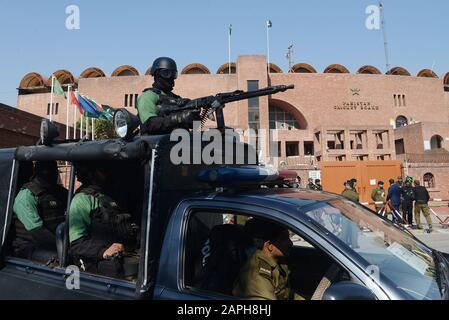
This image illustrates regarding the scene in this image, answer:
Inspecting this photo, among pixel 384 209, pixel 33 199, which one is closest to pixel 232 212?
pixel 33 199

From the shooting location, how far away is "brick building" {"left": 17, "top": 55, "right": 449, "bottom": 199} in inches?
1658

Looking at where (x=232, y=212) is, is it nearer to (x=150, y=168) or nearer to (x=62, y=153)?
(x=150, y=168)

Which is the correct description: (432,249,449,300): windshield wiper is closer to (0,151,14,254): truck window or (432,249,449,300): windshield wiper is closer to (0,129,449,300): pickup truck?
(0,129,449,300): pickup truck

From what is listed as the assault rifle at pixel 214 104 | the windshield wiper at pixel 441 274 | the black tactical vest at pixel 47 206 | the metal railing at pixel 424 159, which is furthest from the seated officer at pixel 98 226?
the metal railing at pixel 424 159

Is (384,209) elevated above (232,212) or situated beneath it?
situated beneath

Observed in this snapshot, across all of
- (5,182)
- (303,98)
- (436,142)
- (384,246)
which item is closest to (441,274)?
(384,246)

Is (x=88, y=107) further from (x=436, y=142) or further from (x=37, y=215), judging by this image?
(x=436, y=142)

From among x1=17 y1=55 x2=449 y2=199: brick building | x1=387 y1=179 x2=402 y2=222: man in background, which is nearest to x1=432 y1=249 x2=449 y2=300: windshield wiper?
x1=387 y1=179 x2=402 y2=222: man in background

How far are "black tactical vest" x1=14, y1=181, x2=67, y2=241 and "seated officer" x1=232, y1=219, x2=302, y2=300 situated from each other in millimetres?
2091

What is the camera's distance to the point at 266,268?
1.87 meters

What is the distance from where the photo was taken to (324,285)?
1970 millimetres

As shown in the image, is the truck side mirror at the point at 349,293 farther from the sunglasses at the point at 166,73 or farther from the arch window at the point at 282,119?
the arch window at the point at 282,119
